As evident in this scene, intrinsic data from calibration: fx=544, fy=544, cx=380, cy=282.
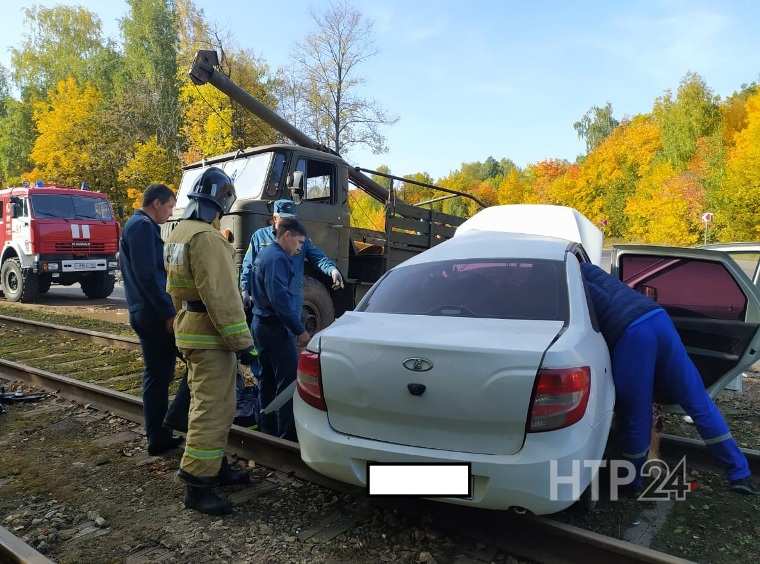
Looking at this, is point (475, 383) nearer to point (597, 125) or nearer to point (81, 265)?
point (81, 265)

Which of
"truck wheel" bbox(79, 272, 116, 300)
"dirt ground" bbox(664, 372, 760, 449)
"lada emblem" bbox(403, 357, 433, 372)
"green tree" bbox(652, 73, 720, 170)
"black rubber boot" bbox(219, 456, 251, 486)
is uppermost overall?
"green tree" bbox(652, 73, 720, 170)

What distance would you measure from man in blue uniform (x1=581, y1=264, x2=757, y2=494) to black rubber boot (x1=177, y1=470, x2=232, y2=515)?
2176 millimetres

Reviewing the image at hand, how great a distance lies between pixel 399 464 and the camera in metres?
2.40

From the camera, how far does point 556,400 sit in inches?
85.4

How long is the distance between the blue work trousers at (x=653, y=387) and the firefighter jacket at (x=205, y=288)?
200 centimetres

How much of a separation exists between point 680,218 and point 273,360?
109ft

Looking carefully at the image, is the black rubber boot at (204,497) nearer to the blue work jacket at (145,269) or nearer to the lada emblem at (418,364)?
the blue work jacket at (145,269)

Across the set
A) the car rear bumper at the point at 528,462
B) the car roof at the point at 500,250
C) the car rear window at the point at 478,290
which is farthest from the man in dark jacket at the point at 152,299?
the car rear bumper at the point at 528,462

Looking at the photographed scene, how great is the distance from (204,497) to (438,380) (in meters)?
1.53

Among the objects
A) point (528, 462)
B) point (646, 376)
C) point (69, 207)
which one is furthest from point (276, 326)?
point (69, 207)

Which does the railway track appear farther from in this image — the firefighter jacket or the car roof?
the car roof

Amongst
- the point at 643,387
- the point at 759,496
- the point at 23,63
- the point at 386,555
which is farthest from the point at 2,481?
the point at 23,63

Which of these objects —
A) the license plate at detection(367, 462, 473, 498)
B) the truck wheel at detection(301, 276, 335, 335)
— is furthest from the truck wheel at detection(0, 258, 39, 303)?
the license plate at detection(367, 462, 473, 498)

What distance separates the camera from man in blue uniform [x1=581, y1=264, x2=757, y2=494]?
9.27 feet
